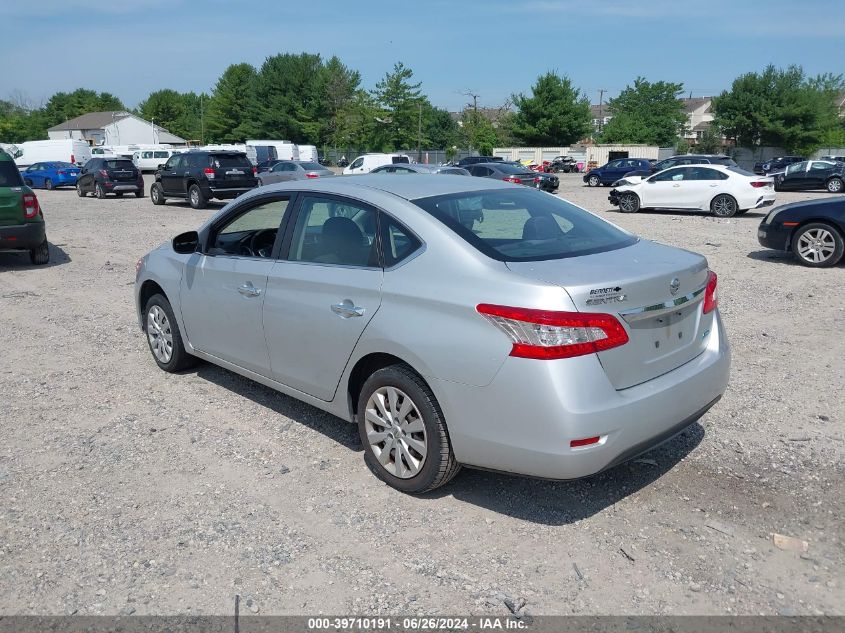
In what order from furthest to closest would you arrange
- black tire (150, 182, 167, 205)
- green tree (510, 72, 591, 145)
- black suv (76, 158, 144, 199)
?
green tree (510, 72, 591, 145)
black suv (76, 158, 144, 199)
black tire (150, 182, 167, 205)

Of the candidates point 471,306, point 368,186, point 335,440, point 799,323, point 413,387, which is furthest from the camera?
point 799,323

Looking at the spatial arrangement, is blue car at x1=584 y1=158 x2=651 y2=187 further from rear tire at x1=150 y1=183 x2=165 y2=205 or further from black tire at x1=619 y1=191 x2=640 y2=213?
rear tire at x1=150 y1=183 x2=165 y2=205

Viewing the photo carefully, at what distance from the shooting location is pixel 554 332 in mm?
3275

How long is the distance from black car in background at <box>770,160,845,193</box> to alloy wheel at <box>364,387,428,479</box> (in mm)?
31973

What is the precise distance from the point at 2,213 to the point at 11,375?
5.74m

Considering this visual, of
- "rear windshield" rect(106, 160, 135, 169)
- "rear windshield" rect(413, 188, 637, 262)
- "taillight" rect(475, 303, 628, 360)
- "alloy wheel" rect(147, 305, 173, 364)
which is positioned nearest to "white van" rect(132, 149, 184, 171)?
"rear windshield" rect(106, 160, 135, 169)

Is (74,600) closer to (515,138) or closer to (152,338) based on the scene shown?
(152,338)

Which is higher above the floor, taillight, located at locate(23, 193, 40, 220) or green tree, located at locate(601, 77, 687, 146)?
green tree, located at locate(601, 77, 687, 146)

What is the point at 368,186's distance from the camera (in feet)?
14.4

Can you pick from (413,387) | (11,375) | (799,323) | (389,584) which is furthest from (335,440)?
(799,323)

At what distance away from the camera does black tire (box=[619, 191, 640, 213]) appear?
21922 millimetres

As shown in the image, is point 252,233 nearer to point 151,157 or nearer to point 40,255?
point 40,255

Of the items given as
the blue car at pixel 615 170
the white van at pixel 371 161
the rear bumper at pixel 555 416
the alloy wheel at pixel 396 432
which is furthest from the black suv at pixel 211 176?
the rear bumper at pixel 555 416

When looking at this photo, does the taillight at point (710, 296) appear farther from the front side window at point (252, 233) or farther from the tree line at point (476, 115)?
the tree line at point (476, 115)
